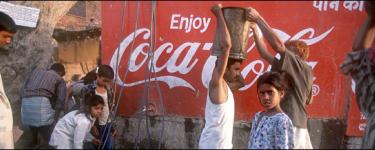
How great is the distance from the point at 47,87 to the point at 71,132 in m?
3.04

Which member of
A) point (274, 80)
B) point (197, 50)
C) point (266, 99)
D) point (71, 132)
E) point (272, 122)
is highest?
point (197, 50)

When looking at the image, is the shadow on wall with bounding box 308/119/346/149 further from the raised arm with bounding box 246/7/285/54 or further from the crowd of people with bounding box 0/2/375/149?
the raised arm with bounding box 246/7/285/54

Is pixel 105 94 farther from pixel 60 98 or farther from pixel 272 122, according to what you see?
pixel 272 122

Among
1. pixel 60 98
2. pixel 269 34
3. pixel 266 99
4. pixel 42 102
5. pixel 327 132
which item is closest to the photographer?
pixel 266 99

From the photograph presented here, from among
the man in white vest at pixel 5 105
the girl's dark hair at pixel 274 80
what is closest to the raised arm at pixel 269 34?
the girl's dark hair at pixel 274 80

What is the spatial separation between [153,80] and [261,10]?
1.52 metres

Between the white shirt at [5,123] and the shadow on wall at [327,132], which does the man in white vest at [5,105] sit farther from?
the shadow on wall at [327,132]

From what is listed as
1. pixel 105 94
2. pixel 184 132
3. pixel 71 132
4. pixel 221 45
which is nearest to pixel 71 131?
pixel 71 132

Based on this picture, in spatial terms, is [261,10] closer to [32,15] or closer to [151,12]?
[151,12]

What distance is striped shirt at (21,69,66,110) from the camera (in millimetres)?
5961

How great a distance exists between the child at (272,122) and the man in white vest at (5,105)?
1.71m

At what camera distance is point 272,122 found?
9.57 feet

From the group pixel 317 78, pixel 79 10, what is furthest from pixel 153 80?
pixel 79 10

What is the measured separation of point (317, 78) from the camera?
5.30 m
